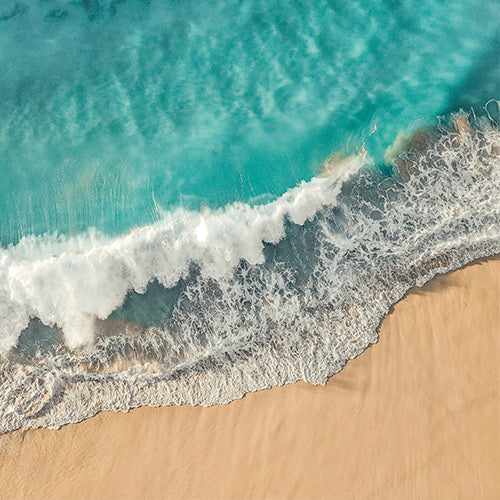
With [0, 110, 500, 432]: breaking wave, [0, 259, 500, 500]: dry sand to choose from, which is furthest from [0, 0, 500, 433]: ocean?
[0, 259, 500, 500]: dry sand

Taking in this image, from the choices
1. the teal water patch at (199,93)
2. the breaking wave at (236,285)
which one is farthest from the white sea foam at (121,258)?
the teal water patch at (199,93)

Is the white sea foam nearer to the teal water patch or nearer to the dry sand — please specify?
the teal water patch

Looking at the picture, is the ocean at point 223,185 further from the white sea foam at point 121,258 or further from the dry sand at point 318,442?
the dry sand at point 318,442

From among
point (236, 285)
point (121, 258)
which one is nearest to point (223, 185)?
point (236, 285)

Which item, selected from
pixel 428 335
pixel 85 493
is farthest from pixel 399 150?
pixel 85 493

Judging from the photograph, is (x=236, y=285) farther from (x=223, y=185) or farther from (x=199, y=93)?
(x=199, y=93)

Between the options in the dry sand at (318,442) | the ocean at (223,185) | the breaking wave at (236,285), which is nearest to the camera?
the dry sand at (318,442)
